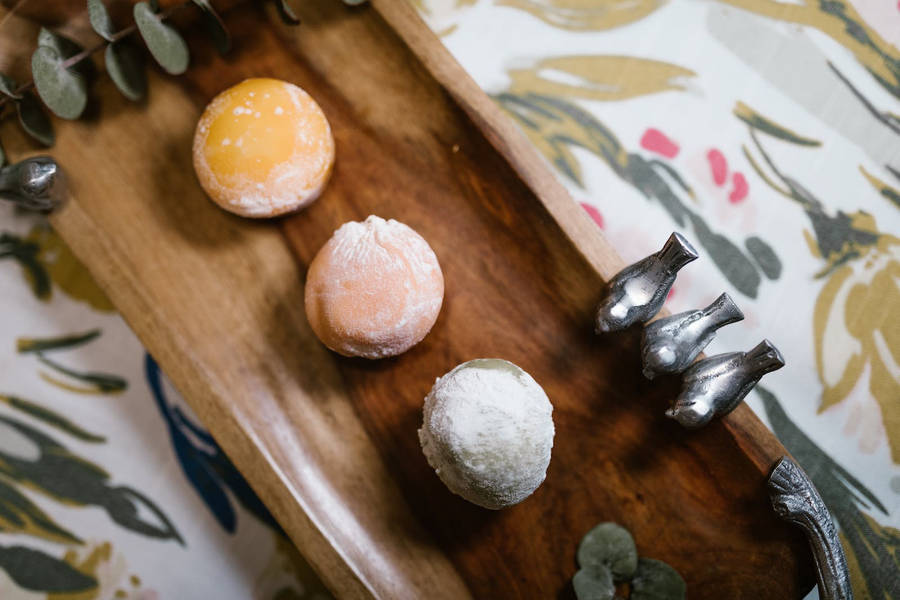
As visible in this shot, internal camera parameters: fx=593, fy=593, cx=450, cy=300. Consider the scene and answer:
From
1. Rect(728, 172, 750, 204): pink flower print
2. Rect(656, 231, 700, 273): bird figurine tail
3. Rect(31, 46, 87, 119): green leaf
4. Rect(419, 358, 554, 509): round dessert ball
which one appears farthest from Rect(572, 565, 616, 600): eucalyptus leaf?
Rect(31, 46, 87, 119): green leaf

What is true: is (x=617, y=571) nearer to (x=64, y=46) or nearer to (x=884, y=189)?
(x=884, y=189)

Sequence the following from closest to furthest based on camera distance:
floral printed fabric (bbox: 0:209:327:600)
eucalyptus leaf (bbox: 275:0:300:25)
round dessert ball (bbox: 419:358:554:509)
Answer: round dessert ball (bbox: 419:358:554:509) → eucalyptus leaf (bbox: 275:0:300:25) → floral printed fabric (bbox: 0:209:327:600)

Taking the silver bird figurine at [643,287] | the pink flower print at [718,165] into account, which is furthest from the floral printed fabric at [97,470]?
the pink flower print at [718,165]

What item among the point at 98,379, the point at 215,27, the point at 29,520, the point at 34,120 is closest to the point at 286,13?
the point at 215,27

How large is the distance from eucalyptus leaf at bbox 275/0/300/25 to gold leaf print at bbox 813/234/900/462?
30.2 inches

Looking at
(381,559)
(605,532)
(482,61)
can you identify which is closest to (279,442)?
(381,559)

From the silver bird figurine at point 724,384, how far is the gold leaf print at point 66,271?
2.61ft

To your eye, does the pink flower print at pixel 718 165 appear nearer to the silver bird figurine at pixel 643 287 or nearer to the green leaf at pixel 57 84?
the silver bird figurine at pixel 643 287

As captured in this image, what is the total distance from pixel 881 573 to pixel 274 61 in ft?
3.32

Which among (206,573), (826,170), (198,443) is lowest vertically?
(206,573)

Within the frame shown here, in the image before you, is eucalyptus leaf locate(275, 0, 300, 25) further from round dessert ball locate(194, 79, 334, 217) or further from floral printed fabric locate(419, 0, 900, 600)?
floral printed fabric locate(419, 0, 900, 600)

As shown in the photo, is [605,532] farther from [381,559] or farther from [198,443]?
[198,443]

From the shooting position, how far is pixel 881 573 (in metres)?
0.74

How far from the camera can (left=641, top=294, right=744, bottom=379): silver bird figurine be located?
0.64m
